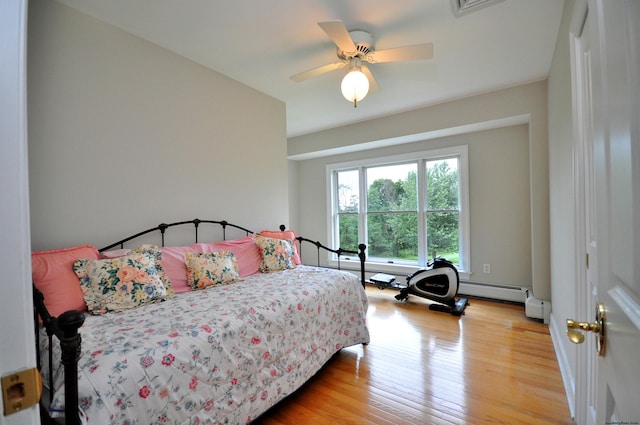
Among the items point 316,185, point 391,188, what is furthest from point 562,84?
point 316,185

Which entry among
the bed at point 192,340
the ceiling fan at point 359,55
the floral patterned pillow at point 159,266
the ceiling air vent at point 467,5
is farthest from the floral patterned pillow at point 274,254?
the ceiling air vent at point 467,5

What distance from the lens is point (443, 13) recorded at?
6.57 ft

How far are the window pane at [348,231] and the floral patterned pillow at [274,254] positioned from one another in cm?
237

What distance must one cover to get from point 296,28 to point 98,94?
4.98ft

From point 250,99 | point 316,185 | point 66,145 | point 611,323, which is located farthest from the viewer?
point 316,185

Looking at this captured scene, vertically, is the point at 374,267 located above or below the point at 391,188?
below

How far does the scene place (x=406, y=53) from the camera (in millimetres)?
2008

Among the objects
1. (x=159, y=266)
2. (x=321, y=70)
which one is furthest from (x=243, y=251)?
(x=321, y=70)

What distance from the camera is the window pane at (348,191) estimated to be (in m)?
5.02

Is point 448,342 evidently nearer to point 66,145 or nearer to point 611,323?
point 611,323

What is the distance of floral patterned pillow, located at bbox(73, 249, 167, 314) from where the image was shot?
5.21ft

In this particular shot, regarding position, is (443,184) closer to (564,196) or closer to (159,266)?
(564,196)

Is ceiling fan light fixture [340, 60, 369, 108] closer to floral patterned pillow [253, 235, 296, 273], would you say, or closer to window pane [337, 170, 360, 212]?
floral patterned pillow [253, 235, 296, 273]

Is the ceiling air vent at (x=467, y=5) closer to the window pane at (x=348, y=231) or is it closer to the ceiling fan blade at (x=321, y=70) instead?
the ceiling fan blade at (x=321, y=70)
